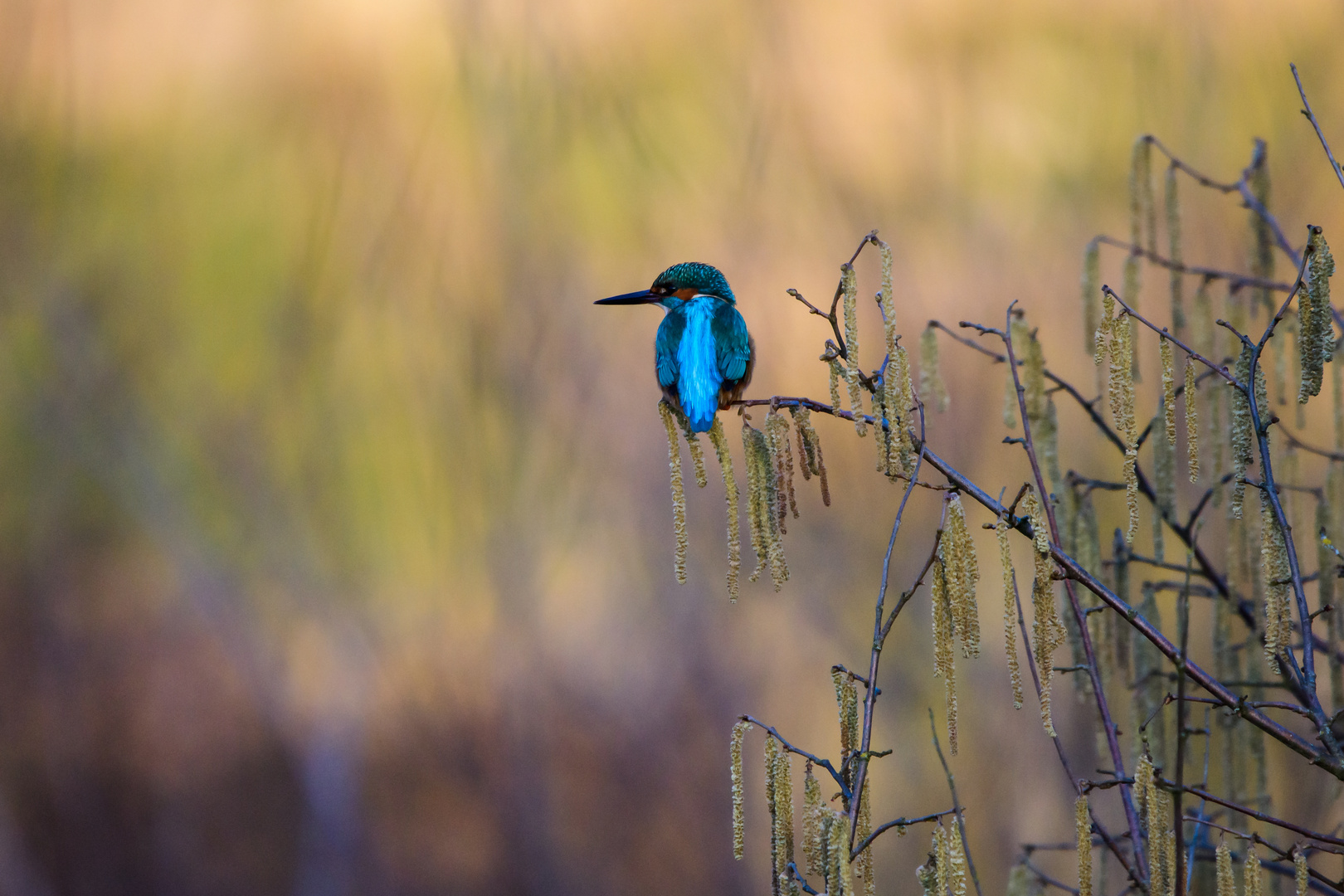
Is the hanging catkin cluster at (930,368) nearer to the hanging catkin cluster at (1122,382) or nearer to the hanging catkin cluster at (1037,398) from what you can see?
the hanging catkin cluster at (1037,398)

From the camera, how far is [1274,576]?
1125 millimetres

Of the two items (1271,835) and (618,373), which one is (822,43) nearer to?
(618,373)

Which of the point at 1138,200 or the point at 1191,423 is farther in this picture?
the point at 1138,200

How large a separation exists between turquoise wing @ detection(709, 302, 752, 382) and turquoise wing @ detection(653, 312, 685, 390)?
0.07 m

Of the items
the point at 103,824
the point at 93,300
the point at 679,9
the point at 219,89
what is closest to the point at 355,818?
the point at 103,824

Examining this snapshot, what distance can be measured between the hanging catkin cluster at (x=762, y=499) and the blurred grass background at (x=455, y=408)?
275 cm

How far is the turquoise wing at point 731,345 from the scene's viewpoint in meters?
1.79

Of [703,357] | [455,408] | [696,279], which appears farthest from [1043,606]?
[455,408]

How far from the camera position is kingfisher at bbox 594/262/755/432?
1679 millimetres

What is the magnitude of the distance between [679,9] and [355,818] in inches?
145

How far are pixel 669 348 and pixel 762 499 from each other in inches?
27.2

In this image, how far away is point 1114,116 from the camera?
405cm

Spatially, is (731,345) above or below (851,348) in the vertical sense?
above

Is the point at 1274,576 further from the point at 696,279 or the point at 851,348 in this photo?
the point at 696,279
